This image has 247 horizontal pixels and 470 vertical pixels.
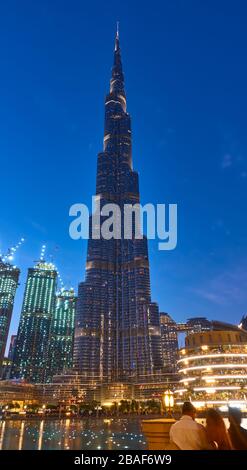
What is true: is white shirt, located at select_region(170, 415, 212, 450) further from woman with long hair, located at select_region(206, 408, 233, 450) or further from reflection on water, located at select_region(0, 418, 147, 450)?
reflection on water, located at select_region(0, 418, 147, 450)

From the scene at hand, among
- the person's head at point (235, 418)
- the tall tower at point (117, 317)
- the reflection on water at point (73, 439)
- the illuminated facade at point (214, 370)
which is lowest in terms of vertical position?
the reflection on water at point (73, 439)

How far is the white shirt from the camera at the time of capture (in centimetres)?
595

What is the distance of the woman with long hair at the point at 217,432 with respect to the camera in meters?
6.06

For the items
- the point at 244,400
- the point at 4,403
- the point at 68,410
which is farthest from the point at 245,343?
the point at 4,403

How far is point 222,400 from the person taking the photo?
82.6 m

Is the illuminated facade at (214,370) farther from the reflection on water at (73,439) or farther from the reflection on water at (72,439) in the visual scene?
the reflection on water at (73,439)

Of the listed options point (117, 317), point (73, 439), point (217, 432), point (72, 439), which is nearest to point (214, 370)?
Answer: point (73, 439)

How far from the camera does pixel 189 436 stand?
6.02 m

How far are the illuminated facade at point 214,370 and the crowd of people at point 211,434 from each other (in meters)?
85.4

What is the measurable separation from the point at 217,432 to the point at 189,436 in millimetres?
554

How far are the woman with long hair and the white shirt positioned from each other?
17 centimetres

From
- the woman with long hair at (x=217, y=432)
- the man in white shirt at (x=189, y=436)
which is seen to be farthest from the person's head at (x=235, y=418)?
the man in white shirt at (x=189, y=436)

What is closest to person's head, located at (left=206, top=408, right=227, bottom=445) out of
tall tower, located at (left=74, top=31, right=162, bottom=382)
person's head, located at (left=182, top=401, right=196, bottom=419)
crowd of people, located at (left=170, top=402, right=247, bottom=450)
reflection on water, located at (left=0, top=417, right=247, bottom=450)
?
crowd of people, located at (left=170, top=402, right=247, bottom=450)
